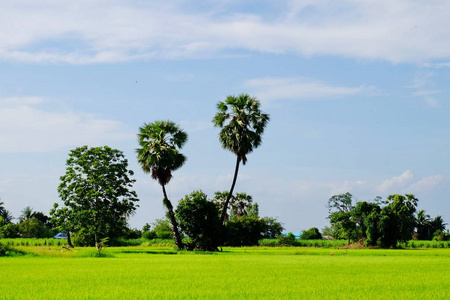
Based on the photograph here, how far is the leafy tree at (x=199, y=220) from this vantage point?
56469 millimetres

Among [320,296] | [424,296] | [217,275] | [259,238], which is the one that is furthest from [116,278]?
[259,238]

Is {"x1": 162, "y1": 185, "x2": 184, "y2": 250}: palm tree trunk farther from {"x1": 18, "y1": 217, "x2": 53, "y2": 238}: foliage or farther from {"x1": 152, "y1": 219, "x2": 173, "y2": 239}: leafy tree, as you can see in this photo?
{"x1": 18, "y1": 217, "x2": 53, "y2": 238}: foliage

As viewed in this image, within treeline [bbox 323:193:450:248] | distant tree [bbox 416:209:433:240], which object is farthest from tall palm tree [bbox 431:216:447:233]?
treeline [bbox 323:193:450:248]

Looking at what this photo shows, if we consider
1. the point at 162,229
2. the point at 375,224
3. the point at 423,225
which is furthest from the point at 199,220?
the point at 423,225

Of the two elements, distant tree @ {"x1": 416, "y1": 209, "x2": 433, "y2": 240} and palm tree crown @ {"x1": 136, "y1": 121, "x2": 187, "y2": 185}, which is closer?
palm tree crown @ {"x1": 136, "y1": 121, "x2": 187, "y2": 185}

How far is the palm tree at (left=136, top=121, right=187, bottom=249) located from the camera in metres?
59.0

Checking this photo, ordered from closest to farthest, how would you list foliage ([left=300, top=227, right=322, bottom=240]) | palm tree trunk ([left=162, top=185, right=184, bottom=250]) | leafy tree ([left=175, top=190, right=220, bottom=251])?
leafy tree ([left=175, top=190, right=220, bottom=251])
palm tree trunk ([left=162, top=185, right=184, bottom=250])
foliage ([left=300, top=227, right=322, bottom=240])

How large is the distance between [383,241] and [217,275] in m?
54.1

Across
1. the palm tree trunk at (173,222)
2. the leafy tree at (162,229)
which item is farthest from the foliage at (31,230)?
the palm tree trunk at (173,222)

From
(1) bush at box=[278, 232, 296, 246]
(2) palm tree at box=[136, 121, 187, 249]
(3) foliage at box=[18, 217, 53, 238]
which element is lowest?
(1) bush at box=[278, 232, 296, 246]

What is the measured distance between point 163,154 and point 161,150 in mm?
463

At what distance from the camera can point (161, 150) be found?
195ft

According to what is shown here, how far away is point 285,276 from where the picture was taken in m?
24.1

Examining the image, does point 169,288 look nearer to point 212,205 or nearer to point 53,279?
point 53,279
